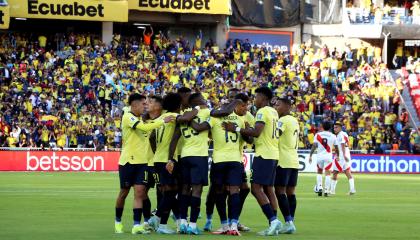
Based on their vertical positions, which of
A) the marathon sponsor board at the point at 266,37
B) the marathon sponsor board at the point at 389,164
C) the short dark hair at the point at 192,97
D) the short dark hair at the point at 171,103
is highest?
the marathon sponsor board at the point at 266,37

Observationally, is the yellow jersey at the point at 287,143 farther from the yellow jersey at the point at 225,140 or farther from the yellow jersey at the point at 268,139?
the yellow jersey at the point at 225,140

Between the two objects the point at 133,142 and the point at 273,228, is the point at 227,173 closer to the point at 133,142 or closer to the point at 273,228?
the point at 273,228

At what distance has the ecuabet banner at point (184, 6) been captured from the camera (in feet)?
205

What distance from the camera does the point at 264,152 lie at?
19.5m

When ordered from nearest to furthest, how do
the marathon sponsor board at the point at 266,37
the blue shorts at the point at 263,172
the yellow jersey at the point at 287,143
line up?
the blue shorts at the point at 263,172 → the yellow jersey at the point at 287,143 → the marathon sponsor board at the point at 266,37

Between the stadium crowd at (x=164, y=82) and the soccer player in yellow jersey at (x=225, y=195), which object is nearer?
the soccer player in yellow jersey at (x=225, y=195)

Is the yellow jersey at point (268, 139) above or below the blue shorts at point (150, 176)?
above

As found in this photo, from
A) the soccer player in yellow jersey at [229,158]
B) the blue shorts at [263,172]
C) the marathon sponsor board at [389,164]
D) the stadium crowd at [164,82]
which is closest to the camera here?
the soccer player in yellow jersey at [229,158]

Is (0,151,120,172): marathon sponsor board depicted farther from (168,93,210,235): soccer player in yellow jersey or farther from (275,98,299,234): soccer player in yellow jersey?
(168,93,210,235): soccer player in yellow jersey

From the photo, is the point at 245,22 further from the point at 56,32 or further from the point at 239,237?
the point at 239,237

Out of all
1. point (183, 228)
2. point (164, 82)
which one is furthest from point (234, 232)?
point (164, 82)

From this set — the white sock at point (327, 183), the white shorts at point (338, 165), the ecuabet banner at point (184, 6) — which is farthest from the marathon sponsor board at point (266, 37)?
the white sock at point (327, 183)

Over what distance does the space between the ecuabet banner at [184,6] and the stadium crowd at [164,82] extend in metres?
1.69

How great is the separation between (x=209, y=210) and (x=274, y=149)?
69.1 inches
